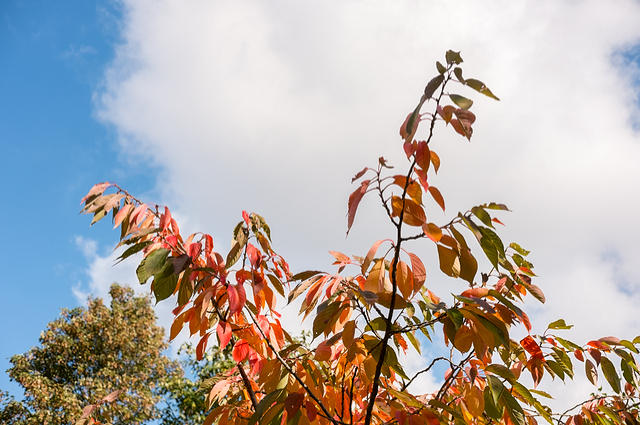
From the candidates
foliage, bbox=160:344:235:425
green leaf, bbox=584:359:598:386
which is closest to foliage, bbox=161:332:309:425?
foliage, bbox=160:344:235:425

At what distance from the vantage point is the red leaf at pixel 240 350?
1.51 meters

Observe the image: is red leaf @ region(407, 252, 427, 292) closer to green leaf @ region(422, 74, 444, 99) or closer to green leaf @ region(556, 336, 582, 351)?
green leaf @ region(422, 74, 444, 99)

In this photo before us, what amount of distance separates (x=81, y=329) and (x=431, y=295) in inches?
641

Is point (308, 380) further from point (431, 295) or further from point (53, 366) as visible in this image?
point (53, 366)

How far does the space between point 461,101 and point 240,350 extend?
0.94 meters

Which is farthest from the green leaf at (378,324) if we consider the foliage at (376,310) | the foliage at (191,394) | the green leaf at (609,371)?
the foliage at (191,394)

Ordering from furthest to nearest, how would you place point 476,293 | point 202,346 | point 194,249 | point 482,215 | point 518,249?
point 518,249
point 202,346
point 194,249
point 476,293
point 482,215

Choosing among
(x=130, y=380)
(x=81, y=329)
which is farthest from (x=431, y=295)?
(x=81, y=329)

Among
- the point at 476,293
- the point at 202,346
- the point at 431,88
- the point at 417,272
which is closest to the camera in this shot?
the point at 431,88

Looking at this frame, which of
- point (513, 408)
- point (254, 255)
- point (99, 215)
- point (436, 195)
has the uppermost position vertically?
point (99, 215)

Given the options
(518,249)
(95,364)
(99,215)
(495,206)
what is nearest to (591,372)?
(518,249)

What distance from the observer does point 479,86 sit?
96cm

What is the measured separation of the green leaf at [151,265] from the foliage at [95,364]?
46.4 feet

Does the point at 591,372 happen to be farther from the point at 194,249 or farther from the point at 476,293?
the point at 194,249
